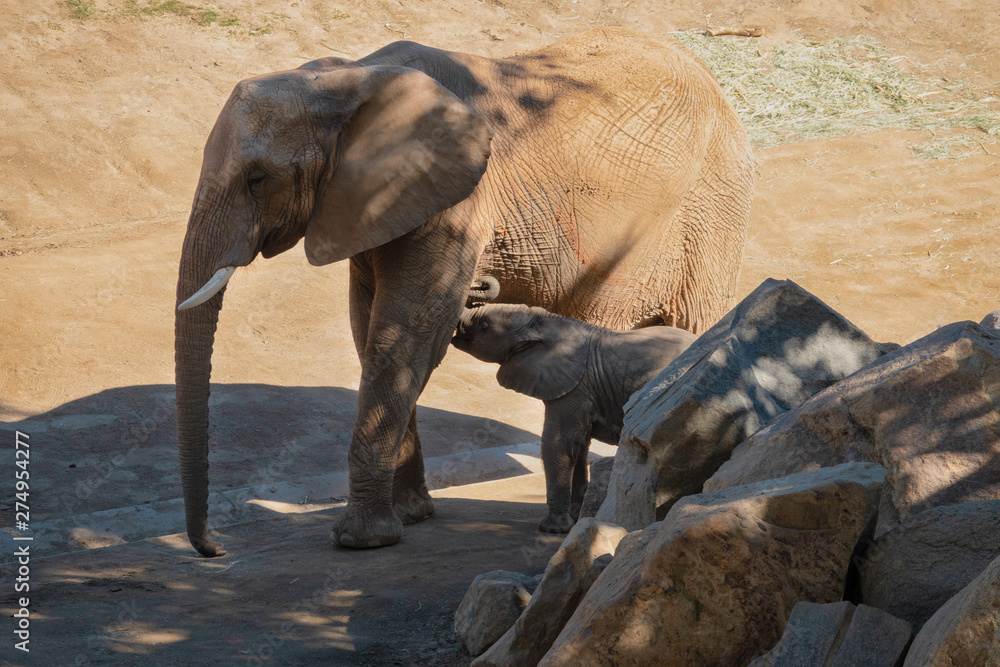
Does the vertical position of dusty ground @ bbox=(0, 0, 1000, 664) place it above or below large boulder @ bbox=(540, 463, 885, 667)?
below

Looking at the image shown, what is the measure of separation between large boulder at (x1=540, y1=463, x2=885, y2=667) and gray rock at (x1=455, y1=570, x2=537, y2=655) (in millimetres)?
929

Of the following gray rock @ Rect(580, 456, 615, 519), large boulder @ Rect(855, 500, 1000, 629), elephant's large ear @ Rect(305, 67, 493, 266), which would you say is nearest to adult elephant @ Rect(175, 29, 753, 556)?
elephant's large ear @ Rect(305, 67, 493, 266)

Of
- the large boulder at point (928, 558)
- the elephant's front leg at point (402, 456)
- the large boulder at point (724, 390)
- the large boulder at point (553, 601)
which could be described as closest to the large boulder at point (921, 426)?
the large boulder at point (928, 558)

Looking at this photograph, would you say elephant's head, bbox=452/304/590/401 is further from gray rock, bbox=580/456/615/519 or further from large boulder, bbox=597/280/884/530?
large boulder, bbox=597/280/884/530

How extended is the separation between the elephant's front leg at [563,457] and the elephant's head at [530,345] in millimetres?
128

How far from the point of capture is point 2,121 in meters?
12.5

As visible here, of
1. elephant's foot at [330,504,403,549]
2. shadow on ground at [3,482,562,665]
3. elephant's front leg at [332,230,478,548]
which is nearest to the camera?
shadow on ground at [3,482,562,665]

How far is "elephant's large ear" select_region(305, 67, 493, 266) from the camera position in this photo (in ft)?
16.3

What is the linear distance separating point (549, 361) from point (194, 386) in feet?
7.48

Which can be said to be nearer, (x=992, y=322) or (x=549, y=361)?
(x=992, y=322)

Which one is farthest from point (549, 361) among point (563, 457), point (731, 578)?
point (731, 578)

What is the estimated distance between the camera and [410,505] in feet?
20.4

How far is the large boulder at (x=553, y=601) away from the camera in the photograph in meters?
3.44

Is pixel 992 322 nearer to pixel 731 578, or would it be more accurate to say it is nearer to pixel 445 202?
pixel 731 578
